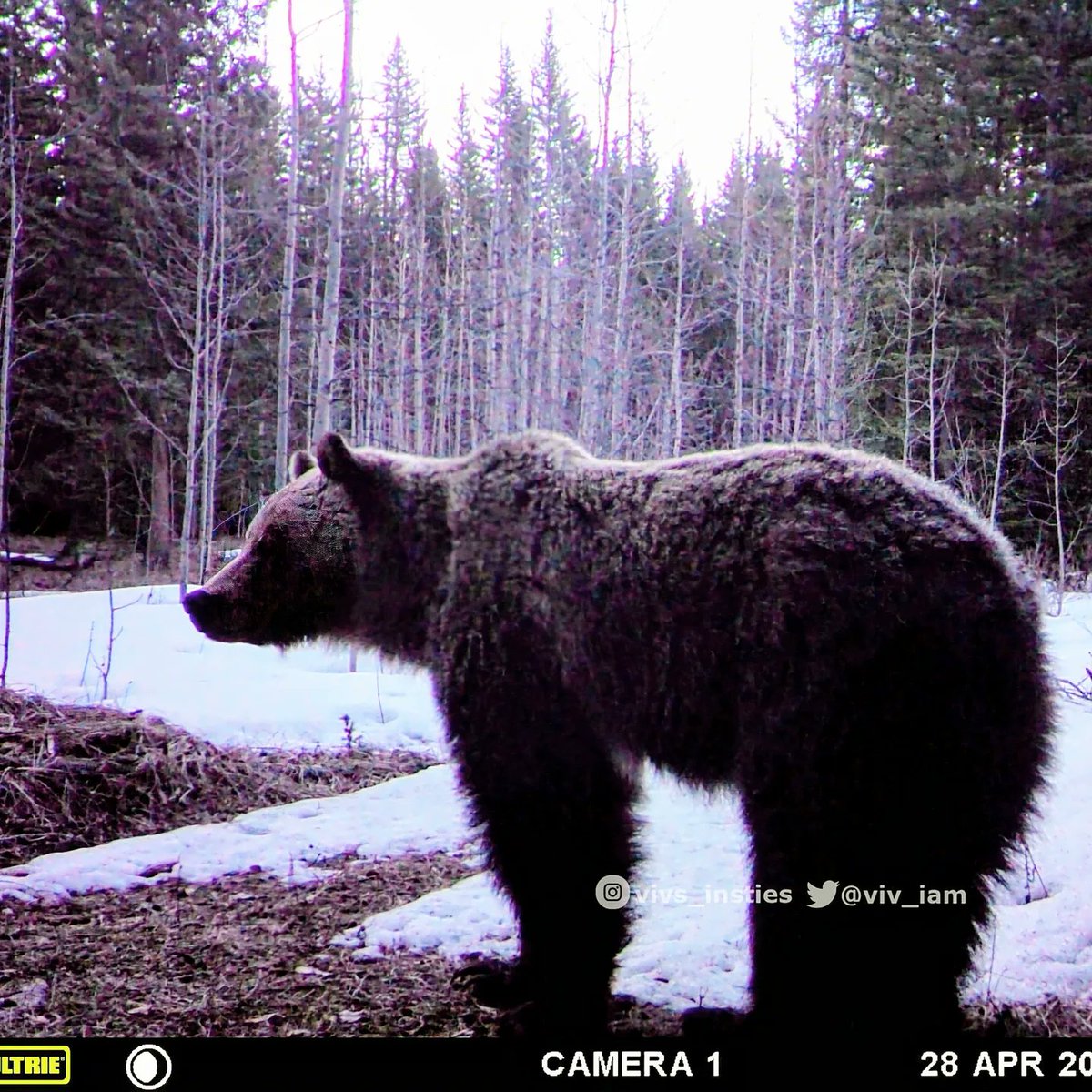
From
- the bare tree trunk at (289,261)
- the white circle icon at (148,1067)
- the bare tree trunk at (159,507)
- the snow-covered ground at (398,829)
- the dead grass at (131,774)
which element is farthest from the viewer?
the bare tree trunk at (159,507)

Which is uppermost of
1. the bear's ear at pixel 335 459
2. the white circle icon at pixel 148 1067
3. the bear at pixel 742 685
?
the bear's ear at pixel 335 459

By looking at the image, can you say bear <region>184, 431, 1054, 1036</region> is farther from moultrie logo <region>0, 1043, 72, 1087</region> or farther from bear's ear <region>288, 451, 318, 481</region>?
moultrie logo <region>0, 1043, 72, 1087</region>

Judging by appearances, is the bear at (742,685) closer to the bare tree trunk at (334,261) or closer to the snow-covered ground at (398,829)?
the snow-covered ground at (398,829)

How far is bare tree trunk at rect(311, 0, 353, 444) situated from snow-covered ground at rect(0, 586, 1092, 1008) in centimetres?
104

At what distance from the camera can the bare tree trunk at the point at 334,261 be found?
3.61m

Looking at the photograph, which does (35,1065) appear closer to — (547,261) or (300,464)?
(300,464)

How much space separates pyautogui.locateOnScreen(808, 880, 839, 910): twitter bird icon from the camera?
6.53 ft

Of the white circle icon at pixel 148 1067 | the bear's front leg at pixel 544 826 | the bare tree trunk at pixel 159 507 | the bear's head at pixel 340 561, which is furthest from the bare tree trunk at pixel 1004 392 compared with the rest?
the bare tree trunk at pixel 159 507

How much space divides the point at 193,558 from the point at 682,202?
326 centimetres

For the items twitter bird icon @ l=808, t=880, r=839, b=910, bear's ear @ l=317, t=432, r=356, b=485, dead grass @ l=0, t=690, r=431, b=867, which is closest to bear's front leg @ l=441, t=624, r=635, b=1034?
twitter bird icon @ l=808, t=880, r=839, b=910

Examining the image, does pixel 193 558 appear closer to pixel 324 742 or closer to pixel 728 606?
pixel 324 742

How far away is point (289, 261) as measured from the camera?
3.84 m

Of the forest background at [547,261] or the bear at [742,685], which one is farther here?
the forest background at [547,261]

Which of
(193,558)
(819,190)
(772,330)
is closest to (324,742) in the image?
(193,558)
